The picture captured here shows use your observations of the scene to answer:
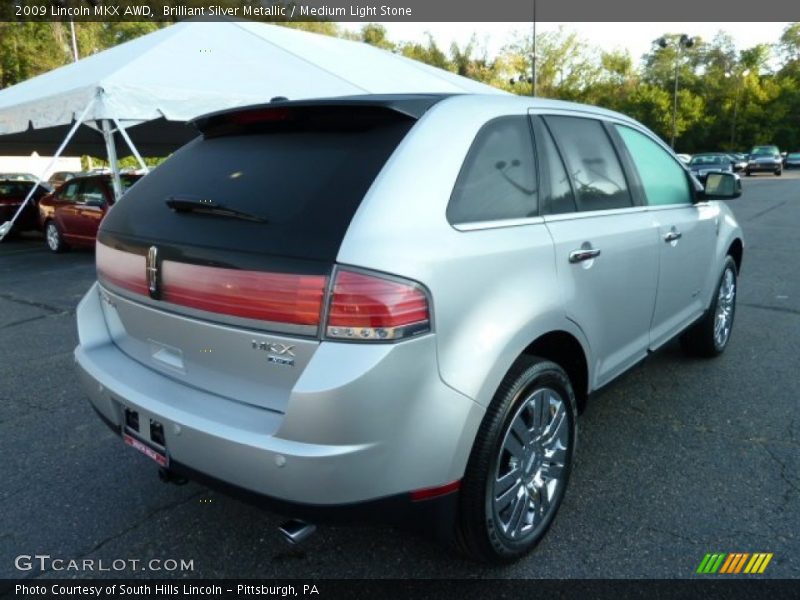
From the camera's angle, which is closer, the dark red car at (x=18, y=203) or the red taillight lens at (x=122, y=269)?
the red taillight lens at (x=122, y=269)

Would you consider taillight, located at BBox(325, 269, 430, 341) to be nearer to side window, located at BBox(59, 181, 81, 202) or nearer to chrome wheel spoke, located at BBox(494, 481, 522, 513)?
chrome wheel spoke, located at BBox(494, 481, 522, 513)

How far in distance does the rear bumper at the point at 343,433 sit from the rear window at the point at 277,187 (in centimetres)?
38

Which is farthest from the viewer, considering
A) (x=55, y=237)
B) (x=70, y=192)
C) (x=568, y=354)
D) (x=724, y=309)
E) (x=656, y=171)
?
(x=55, y=237)

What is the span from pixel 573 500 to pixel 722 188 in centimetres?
241

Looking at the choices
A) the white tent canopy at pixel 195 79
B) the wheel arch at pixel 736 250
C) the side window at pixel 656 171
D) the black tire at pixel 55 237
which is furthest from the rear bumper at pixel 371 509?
the black tire at pixel 55 237

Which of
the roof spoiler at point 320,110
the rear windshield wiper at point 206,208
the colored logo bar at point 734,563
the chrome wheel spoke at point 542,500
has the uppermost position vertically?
the roof spoiler at point 320,110

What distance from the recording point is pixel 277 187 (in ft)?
6.68

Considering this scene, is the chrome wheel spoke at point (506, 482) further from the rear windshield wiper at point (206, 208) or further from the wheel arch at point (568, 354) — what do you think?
the rear windshield wiper at point (206, 208)

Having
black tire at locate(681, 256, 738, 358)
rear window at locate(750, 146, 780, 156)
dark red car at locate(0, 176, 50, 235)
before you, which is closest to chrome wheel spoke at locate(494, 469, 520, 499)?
black tire at locate(681, 256, 738, 358)

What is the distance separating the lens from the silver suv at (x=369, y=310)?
1744 millimetres

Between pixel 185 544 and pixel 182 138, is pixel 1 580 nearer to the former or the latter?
pixel 185 544

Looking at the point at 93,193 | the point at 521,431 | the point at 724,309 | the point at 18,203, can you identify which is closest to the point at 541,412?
the point at 521,431

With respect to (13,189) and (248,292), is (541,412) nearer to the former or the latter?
(248,292)

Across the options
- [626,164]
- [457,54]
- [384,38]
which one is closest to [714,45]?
[457,54]
